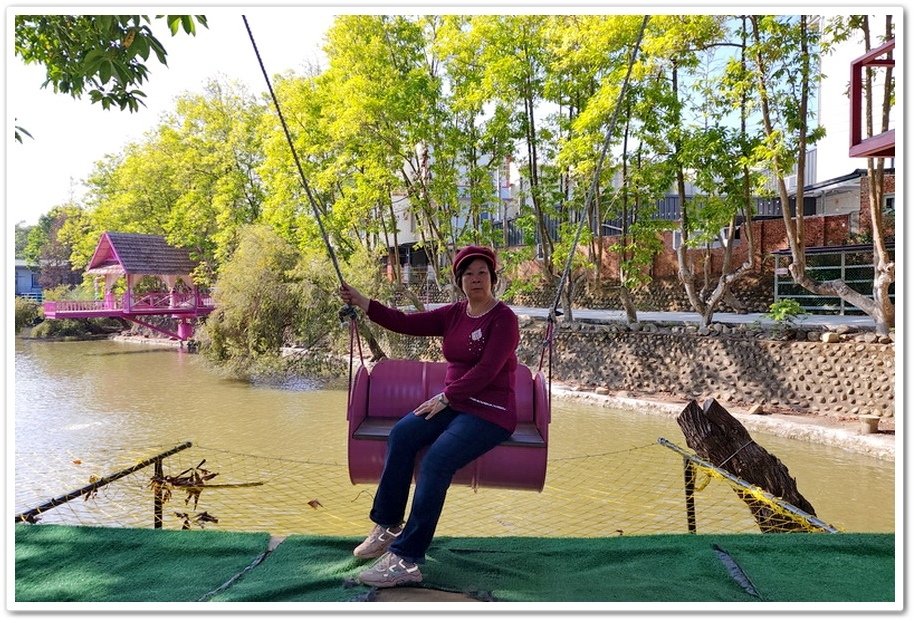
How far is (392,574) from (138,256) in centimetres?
1510

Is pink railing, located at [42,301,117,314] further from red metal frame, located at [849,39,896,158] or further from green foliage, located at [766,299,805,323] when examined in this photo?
red metal frame, located at [849,39,896,158]

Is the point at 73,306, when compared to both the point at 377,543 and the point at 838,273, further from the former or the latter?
the point at 377,543

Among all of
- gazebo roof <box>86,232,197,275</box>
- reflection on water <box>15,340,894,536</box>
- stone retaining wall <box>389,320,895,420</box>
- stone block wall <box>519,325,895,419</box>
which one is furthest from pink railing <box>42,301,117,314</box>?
stone block wall <box>519,325,895,419</box>

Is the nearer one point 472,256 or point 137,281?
→ point 472,256

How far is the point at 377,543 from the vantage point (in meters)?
2.13

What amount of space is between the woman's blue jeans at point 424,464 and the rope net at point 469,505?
171 centimetres

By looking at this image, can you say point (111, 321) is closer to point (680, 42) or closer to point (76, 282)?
point (76, 282)

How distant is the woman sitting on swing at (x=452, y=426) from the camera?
195 cm

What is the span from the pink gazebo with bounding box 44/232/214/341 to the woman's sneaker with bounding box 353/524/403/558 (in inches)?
536

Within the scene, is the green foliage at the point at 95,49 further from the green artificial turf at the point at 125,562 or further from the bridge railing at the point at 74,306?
the bridge railing at the point at 74,306

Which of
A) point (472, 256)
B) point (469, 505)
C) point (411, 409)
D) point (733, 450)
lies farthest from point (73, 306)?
point (472, 256)

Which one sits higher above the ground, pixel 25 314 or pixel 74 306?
pixel 74 306
